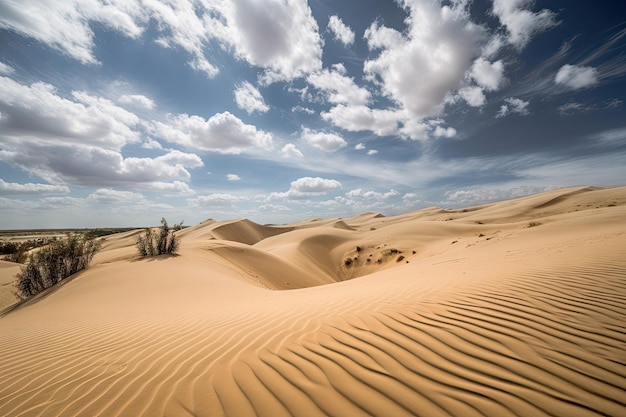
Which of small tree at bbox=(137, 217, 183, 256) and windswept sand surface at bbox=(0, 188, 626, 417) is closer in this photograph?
windswept sand surface at bbox=(0, 188, 626, 417)

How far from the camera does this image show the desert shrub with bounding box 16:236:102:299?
333 inches

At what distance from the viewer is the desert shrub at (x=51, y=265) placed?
845 cm

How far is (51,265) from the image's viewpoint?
28.5ft

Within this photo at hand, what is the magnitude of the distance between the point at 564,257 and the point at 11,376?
373 inches

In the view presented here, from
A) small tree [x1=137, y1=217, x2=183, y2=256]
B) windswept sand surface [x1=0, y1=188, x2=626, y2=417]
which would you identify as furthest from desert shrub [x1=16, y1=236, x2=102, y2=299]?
windswept sand surface [x1=0, y1=188, x2=626, y2=417]

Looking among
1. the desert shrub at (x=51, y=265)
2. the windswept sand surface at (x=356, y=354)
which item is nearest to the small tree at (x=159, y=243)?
the desert shrub at (x=51, y=265)

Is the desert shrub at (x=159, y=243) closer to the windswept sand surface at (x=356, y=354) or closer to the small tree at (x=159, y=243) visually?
the small tree at (x=159, y=243)

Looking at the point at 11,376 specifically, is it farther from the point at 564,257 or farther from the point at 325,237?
the point at 325,237

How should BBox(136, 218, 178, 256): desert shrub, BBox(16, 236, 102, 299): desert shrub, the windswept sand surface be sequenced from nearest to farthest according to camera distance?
the windswept sand surface → BBox(16, 236, 102, 299): desert shrub → BBox(136, 218, 178, 256): desert shrub

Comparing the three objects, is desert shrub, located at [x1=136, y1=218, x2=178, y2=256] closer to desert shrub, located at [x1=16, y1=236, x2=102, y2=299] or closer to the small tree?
the small tree

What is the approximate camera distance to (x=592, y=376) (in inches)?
74.8

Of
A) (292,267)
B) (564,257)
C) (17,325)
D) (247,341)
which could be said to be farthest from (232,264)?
(564,257)

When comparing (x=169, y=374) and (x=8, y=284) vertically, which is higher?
(x=169, y=374)

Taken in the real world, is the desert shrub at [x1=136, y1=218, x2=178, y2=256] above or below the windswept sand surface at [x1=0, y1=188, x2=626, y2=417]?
above
